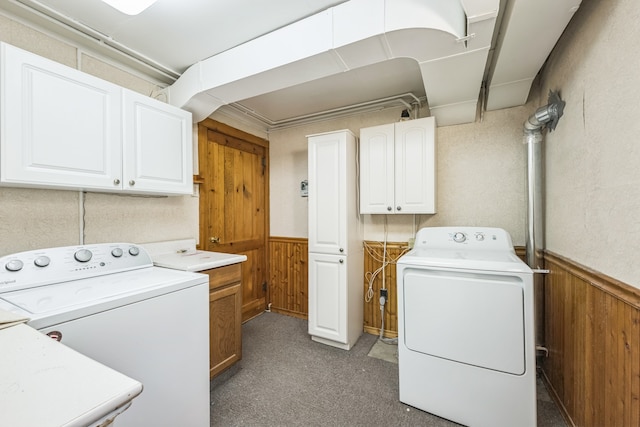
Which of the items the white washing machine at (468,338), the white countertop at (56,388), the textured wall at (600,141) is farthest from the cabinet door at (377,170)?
the white countertop at (56,388)

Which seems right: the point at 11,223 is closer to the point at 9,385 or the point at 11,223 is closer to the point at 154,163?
the point at 154,163

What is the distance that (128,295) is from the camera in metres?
1.12

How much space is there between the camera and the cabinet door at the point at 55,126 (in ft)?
4.06

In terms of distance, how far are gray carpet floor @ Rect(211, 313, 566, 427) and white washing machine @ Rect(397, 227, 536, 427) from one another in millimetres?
193

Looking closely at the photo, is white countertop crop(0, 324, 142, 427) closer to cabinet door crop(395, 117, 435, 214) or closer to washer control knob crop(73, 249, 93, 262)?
washer control knob crop(73, 249, 93, 262)

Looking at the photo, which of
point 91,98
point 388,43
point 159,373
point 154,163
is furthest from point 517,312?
point 91,98

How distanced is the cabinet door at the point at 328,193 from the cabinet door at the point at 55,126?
59.7 inches

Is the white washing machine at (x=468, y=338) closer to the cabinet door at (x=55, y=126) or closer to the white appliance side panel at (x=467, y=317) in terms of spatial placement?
the white appliance side panel at (x=467, y=317)

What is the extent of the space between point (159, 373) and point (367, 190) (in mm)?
1969

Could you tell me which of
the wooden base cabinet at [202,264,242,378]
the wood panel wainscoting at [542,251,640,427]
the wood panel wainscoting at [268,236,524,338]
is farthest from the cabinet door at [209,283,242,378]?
the wood panel wainscoting at [542,251,640,427]

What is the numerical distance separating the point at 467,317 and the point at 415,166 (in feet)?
4.09

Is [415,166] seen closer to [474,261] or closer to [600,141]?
[474,261]

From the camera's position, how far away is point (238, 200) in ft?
9.61

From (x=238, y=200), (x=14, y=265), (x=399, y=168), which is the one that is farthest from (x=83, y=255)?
(x=399, y=168)
